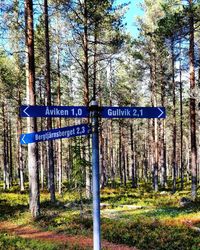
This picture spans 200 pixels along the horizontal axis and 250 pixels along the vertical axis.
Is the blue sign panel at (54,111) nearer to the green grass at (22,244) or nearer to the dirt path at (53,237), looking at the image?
the green grass at (22,244)

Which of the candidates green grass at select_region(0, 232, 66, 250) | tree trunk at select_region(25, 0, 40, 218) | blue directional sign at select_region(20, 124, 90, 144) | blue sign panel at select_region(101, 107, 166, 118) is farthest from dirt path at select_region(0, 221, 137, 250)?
blue sign panel at select_region(101, 107, 166, 118)

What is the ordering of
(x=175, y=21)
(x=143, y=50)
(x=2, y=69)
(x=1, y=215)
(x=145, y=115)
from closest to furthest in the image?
1. (x=145, y=115)
2. (x=1, y=215)
3. (x=175, y=21)
4. (x=2, y=69)
5. (x=143, y=50)

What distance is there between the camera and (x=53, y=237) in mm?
13039

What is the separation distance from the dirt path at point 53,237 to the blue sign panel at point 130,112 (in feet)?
21.2

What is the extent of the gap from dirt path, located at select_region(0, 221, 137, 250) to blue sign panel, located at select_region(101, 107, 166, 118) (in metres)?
6.46

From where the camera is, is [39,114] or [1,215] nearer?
[39,114]

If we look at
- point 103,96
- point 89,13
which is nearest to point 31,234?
point 89,13

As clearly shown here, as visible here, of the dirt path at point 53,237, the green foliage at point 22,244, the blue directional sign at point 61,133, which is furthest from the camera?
the dirt path at point 53,237

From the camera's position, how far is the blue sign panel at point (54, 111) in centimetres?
535

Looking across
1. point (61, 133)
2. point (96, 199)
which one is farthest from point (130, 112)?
point (96, 199)

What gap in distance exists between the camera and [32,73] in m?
15.9

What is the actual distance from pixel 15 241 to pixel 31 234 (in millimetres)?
2031

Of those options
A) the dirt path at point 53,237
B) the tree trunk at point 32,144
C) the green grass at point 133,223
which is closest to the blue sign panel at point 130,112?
the dirt path at point 53,237

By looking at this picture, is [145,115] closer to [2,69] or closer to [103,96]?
[2,69]
